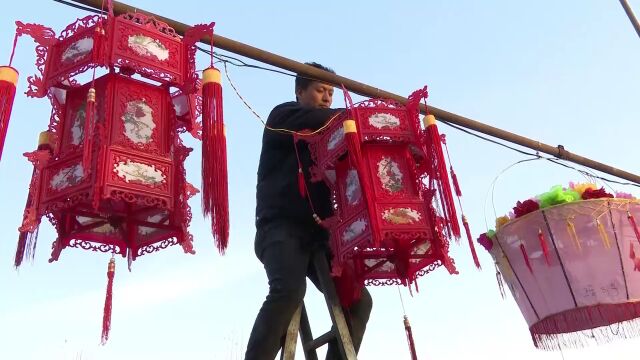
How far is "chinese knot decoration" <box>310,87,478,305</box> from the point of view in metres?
3.30

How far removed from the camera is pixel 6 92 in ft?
8.93

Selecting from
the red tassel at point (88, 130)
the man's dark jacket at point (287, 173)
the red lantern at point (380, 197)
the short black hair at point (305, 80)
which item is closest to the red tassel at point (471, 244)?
the red lantern at point (380, 197)

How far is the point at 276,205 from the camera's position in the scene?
353 cm

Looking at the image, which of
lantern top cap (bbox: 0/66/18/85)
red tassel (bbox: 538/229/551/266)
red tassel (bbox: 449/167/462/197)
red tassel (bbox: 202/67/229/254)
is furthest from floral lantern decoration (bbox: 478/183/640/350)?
lantern top cap (bbox: 0/66/18/85)

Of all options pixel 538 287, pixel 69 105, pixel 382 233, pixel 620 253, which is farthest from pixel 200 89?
pixel 620 253

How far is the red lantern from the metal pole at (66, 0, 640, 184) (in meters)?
0.43

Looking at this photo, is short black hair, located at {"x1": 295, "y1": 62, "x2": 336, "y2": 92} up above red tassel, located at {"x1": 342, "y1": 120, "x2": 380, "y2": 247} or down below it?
above

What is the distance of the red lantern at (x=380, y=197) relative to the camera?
329 centimetres

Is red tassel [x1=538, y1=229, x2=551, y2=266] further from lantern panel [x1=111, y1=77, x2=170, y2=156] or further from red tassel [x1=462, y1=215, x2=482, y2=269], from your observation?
lantern panel [x1=111, y1=77, x2=170, y2=156]

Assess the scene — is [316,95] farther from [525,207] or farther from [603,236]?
[603,236]

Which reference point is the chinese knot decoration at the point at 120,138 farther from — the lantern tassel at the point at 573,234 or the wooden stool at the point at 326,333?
the lantern tassel at the point at 573,234

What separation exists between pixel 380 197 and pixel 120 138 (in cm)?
129

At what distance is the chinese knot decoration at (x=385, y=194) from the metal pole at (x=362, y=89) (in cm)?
43

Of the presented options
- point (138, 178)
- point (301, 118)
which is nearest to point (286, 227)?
point (301, 118)
